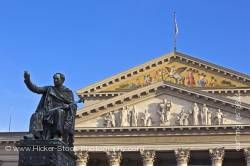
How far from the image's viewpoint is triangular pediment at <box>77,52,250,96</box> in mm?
42000

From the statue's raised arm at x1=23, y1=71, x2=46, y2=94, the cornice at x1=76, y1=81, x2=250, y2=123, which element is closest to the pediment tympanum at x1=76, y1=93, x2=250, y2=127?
the cornice at x1=76, y1=81, x2=250, y2=123

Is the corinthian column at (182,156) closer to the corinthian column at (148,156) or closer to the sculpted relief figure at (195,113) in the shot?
the corinthian column at (148,156)

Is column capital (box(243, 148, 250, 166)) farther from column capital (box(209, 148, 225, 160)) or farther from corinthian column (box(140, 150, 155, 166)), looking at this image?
corinthian column (box(140, 150, 155, 166))

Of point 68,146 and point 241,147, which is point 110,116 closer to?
point 241,147

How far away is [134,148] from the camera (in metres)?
36.2

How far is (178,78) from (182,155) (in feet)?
28.7

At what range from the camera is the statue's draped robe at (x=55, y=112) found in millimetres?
7895

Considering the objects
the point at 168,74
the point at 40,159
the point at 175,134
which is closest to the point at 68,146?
the point at 40,159

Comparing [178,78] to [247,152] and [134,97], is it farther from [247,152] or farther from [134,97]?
[247,152]

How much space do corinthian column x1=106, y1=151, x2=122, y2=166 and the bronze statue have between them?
27.9m

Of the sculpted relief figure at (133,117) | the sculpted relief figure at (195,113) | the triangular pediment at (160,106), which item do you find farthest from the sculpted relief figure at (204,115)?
the sculpted relief figure at (133,117)

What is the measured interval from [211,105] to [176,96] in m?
2.40

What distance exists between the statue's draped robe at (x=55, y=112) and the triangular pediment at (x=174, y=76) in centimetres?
3353

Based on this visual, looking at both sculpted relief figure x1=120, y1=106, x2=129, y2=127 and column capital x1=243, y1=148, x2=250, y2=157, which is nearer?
column capital x1=243, y1=148, x2=250, y2=157
